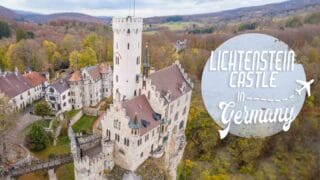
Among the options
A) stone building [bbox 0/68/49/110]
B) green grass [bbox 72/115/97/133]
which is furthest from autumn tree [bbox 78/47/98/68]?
green grass [bbox 72/115/97/133]

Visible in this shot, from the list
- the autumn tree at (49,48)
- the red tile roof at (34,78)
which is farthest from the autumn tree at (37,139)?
the autumn tree at (49,48)

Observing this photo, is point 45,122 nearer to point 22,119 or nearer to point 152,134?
point 22,119

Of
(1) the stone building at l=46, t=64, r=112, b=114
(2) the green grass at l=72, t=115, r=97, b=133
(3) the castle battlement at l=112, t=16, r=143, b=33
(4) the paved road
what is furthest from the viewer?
(1) the stone building at l=46, t=64, r=112, b=114

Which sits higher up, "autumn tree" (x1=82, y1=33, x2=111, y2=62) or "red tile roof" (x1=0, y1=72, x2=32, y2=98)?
"autumn tree" (x1=82, y1=33, x2=111, y2=62)

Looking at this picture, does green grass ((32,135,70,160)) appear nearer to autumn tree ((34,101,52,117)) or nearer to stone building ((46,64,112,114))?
autumn tree ((34,101,52,117))

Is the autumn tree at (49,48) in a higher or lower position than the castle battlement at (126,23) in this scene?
A: lower

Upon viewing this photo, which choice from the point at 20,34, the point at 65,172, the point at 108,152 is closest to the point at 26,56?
the point at 20,34

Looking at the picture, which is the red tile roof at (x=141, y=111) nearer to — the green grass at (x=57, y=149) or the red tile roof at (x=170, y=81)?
the red tile roof at (x=170, y=81)

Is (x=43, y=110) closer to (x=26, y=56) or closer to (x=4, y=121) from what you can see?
(x=4, y=121)
